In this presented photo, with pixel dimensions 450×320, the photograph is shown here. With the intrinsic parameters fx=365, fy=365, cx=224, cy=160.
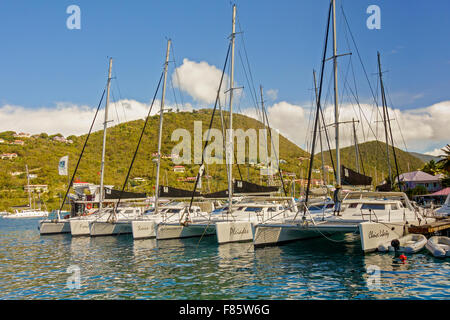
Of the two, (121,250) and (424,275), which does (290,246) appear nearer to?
(424,275)

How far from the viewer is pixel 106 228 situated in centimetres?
2684

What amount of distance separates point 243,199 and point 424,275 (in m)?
15.8

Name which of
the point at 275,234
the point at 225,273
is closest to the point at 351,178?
the point at 275,234

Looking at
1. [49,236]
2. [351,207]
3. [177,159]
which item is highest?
[177,159]

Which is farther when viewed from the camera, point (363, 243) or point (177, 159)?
point (177, 159)

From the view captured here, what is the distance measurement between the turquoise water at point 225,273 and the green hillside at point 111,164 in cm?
4612

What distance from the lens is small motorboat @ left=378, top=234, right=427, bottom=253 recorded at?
49.9 feet

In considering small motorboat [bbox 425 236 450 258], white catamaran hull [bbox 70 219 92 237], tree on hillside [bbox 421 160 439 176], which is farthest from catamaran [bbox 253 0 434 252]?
tree on hillside [bbox 421 160 439 176]

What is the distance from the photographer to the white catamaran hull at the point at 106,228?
2647 cm

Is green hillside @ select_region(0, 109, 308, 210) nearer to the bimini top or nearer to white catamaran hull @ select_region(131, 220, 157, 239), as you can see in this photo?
white catamaran hull @ select_region(131, 220, 157, 239)

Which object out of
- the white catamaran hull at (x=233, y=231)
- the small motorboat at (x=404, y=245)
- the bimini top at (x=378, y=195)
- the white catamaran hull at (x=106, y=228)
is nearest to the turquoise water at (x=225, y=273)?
the small motorboat at (x=404, y=245)

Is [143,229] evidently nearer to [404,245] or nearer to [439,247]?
[404,245]
